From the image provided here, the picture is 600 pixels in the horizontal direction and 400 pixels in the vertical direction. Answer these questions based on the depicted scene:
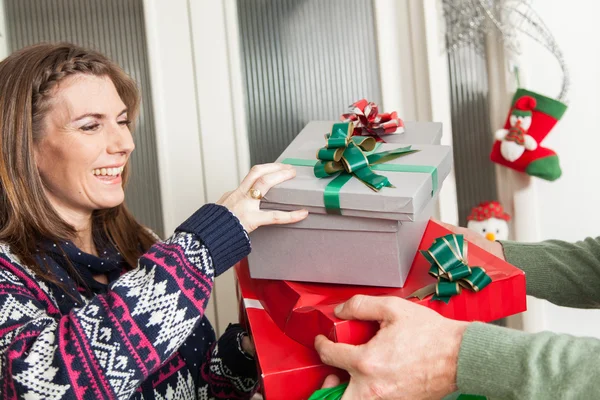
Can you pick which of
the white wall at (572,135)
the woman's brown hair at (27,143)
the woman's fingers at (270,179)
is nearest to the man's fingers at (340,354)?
the woman's fingers at (270,179)

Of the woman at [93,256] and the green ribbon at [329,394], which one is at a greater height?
the woman at [93,256]

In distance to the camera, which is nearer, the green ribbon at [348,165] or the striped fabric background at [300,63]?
the green ribbon at [348,165]

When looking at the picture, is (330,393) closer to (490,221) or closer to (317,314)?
(317,314)

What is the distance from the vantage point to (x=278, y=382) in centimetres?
96

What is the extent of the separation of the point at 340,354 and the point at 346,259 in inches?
7.0

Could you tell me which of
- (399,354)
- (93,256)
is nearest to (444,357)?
(399,354)

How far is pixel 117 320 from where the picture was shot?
3.18 ft

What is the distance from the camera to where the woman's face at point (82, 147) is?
1255 mm

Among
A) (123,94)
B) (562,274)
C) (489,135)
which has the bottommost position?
(562,274)

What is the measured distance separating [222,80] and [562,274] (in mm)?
1121

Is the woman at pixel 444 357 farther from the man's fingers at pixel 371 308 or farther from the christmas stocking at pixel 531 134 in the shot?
the christmas stocking at pixel 531 134

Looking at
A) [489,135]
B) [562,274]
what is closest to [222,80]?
[489,135]

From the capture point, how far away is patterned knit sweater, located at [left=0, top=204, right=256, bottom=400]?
0.95 metres

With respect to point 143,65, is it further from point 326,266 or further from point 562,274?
point 562,274
